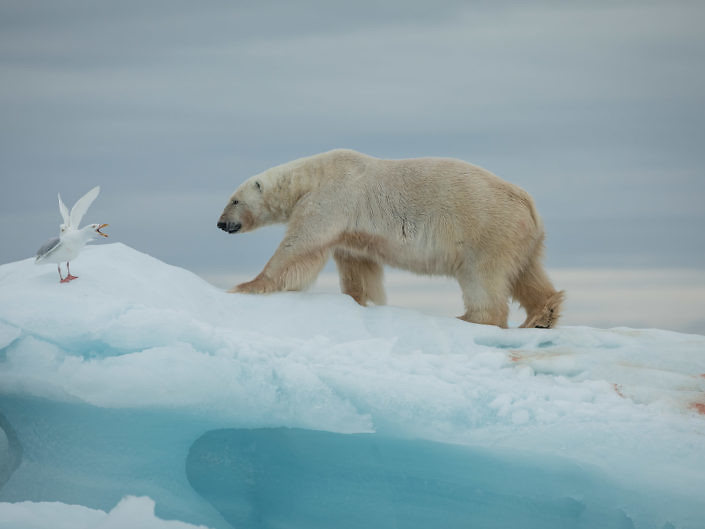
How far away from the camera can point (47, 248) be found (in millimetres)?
7312

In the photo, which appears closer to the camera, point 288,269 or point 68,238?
point 68,238

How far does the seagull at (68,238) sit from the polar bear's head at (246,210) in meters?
2.63

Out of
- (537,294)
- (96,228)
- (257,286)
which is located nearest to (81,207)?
(96,228)

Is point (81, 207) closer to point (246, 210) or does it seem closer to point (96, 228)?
point (96, 228)

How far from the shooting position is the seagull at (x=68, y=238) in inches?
286

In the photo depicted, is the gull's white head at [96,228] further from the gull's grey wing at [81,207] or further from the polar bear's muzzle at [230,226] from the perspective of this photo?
the polar bear's muzzle at [230,226]

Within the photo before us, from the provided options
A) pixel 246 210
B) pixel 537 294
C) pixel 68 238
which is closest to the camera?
pixel 68 238

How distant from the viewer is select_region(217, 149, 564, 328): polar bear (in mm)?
8914

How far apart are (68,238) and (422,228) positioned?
365 cm

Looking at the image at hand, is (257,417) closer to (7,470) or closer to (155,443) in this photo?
(155,443)

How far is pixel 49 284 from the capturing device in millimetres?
7516

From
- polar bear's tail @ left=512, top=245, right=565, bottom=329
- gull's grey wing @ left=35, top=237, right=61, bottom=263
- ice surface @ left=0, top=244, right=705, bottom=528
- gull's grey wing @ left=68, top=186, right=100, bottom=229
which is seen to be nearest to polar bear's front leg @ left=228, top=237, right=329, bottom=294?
ice surface @ left=0, top=244, right=705, bottom=528

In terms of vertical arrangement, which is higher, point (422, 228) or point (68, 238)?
point (68, 238)

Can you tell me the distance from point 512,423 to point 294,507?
1.76 metres
